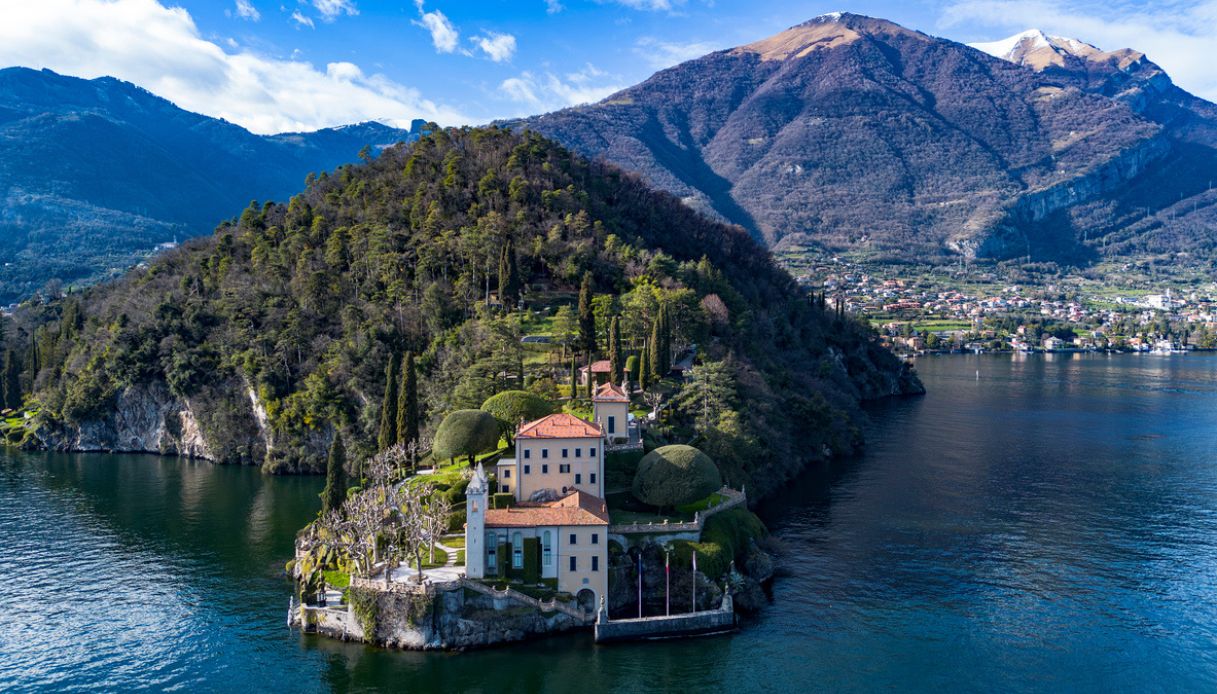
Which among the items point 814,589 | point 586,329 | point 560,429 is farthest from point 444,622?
point 586,329

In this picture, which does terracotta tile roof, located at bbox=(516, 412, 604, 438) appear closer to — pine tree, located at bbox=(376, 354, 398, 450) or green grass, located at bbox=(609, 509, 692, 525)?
green grass, located at bbox=(609, 509, 692, 525)

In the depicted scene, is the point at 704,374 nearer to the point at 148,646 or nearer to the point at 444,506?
the point at 444,506

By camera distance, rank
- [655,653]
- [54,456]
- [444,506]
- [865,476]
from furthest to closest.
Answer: [54,456] → [865,476] → [444,506] → [655,653]

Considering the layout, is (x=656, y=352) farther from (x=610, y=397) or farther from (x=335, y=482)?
(x=335, y=482)

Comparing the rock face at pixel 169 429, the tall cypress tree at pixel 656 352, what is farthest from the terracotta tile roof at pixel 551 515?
the rock face at pixel 169 429

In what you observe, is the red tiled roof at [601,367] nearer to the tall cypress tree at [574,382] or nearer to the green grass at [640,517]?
the tall cypress tree at [574,382]

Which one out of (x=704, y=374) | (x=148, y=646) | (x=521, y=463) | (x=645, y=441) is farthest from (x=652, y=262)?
(x=148, y=646)

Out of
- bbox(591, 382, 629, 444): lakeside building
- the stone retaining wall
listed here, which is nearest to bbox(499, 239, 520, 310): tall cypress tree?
bbox(591, 382, 629, 444): lakeside building

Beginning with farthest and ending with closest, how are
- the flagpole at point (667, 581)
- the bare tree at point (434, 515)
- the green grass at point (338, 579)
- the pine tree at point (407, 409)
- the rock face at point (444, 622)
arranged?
1. the pine tree at point (407, 409)
2. the green grass at point (338, 579)
3. the bare tree at point (434, 515)
4. the flagpole at point (667, 581)
5. the rock face at point (444, 622)
